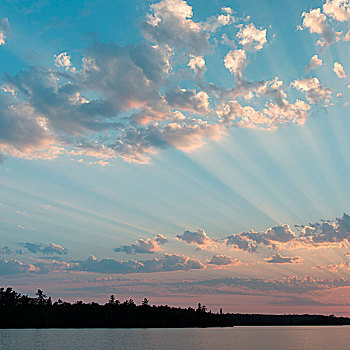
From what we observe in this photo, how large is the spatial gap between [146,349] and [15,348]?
174 ft

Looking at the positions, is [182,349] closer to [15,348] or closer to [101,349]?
[101,349]

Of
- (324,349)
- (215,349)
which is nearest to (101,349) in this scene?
(215,349)

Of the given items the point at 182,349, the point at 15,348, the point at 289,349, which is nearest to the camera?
the point at 15,348

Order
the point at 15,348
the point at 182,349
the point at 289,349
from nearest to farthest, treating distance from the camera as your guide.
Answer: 1. the point at 15,348
2. the point at 182,349
3. the point at 289,349

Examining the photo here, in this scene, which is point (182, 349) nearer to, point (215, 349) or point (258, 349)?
point (215, 349)

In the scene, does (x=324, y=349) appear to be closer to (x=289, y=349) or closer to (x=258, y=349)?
(x=289, y=349)

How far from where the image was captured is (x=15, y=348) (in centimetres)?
15112

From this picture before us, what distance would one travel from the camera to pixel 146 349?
170 m

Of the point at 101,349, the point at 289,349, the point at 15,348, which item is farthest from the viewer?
the point at 289,349

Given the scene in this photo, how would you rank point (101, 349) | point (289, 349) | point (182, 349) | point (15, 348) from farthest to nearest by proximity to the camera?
point (289, 349) < point (182, 349) < point (101, 349) < point (15, 348)

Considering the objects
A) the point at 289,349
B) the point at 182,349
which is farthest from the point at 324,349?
the point at 182,349

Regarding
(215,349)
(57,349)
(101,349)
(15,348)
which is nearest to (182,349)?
(215,349)

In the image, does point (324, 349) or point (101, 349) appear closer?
point (101, 349)

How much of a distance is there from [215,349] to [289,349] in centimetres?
3996
